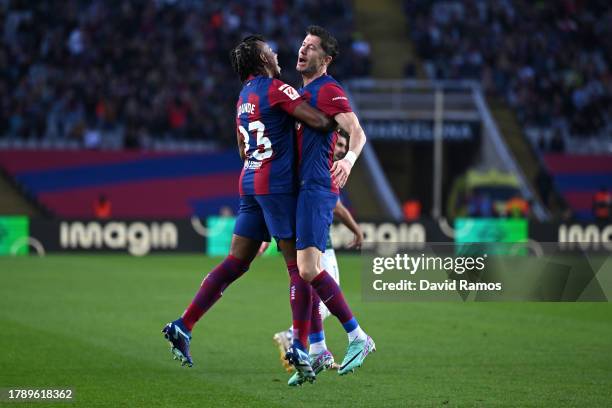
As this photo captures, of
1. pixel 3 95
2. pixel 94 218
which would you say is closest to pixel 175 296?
pixel 94 218

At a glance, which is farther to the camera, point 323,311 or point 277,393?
point 323,311

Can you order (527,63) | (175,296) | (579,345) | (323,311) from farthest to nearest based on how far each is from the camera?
(527,63)
(175,296)
(579,345)
(323,311)

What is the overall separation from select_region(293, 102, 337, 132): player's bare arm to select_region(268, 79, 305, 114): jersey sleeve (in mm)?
48

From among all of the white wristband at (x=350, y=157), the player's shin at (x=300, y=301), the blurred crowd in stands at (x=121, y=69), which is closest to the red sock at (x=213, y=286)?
the player's shin at (x=300, y=301)

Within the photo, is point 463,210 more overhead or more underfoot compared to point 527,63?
more underfoot

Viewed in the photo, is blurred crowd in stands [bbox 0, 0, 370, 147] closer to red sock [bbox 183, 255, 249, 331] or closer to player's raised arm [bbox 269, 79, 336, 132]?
red sock [bbox 183, 255, 249, 331]

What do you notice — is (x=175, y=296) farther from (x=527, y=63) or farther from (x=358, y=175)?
(x=527, y=63)

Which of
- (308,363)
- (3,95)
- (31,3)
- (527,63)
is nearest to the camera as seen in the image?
(308,363)

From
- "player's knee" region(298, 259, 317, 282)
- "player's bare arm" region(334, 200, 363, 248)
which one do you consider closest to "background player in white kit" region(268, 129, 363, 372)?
"player's bare arm" region(334, 200, 363, 248)

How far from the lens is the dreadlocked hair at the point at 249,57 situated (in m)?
8.42

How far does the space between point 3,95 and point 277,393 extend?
2243 cm

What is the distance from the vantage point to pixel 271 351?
1077 cm

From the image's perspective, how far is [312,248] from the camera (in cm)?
815

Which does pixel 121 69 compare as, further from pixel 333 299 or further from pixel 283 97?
pixel 333 299
